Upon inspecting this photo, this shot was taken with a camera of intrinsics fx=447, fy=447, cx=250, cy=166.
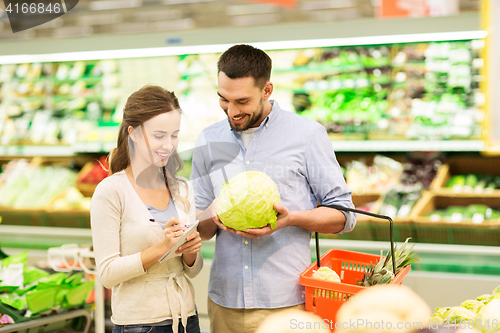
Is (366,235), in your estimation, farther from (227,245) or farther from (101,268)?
(101,268)

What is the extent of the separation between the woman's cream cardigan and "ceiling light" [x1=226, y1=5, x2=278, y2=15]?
9646 mm

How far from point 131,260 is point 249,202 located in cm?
48

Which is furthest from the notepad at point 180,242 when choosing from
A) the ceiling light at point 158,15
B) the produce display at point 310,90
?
the ceiling light at point 158,15

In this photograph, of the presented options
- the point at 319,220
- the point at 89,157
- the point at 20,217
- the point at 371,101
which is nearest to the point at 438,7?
the point at 371,101

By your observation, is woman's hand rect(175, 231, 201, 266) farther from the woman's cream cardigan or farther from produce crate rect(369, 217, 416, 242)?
produce crate rect(369, 217, 416, 242)

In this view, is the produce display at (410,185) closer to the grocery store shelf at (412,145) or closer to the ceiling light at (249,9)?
the grocery store shelf at (412,145)

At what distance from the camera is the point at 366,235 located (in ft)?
12.1

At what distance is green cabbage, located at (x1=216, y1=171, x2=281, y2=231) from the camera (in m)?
1.71

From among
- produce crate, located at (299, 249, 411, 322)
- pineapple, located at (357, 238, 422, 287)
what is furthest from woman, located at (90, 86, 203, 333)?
pineapple, located at (357, 238, 422, 287)

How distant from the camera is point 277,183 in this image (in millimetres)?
1930

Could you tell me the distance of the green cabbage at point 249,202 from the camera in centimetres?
171

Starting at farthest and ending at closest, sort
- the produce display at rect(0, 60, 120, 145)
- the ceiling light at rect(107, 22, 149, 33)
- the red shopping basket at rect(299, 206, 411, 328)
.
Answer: the ceiling light at rect(107, 22, 149, 33) < the produce display at rect(0, 60, 120, 145) < the red shopping basket at rect(299, 206, 411, 328)

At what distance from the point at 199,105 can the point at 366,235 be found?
86.0 inches

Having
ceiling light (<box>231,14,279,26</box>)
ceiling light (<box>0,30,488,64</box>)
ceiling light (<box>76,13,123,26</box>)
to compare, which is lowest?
ceiling light (<box>0,30,488,64</box>)
